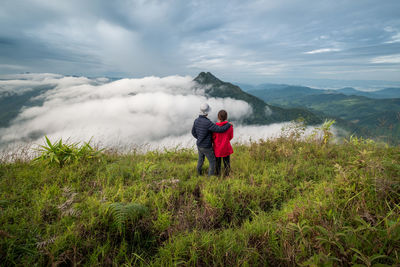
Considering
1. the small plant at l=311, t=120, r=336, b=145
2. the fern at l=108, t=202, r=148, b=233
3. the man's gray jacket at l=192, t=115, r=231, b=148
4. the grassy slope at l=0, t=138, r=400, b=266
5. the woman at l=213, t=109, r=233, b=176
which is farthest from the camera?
the small plant at l=311, t=120, r=336, b=145

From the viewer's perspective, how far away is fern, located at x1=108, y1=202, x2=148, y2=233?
2.58 metres

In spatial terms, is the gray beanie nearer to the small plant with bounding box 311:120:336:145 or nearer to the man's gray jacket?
the man's gray jacket

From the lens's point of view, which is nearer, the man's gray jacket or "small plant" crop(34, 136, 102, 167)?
the man's gray jacket

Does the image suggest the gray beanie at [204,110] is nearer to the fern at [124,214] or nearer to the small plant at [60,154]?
the fern at [124,214]

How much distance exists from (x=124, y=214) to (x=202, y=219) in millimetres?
1289

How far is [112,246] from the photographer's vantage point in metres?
2.43

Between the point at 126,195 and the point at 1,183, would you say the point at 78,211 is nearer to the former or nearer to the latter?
the point at 126,195

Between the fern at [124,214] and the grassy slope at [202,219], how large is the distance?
26 mm

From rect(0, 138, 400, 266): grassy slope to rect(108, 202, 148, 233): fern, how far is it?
26 mm

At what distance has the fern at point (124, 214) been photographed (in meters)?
2.58

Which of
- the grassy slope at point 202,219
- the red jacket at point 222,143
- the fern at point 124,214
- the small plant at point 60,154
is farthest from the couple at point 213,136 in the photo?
the small plant at point 60,154

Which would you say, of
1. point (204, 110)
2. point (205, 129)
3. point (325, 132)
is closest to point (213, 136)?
point (205, 129)

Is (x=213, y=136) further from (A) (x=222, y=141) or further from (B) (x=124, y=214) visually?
(B) (x=124, y=214)

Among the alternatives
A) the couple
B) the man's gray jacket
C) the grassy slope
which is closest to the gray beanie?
the couple
